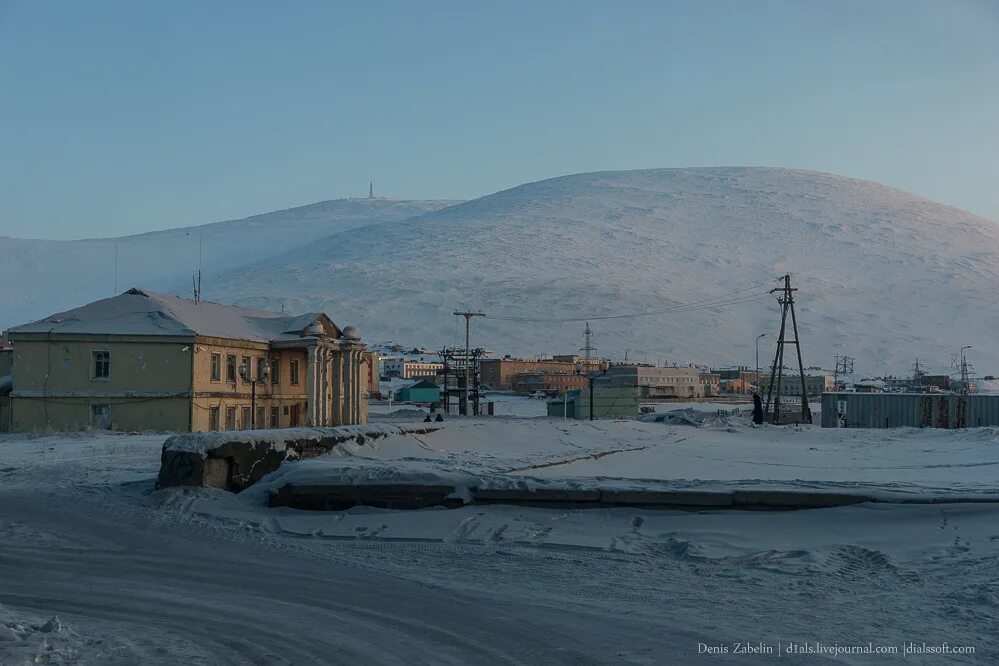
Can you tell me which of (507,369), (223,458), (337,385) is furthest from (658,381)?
(223,458)

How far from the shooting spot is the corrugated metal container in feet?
149

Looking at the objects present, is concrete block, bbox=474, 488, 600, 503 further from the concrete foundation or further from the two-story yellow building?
the two-story yellow building

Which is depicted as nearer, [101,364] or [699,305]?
[101,364]

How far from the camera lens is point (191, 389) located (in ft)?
118

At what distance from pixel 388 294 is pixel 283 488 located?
182395mm

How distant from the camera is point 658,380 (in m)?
107

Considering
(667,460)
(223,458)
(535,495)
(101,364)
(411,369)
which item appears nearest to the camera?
(535,495)

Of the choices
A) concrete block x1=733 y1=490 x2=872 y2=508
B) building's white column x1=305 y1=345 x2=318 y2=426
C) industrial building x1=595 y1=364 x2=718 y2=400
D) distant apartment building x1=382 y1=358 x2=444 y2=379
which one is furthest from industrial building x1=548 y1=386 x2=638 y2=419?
distant apartment building x1=382 y1=358 x2=444 y2=379

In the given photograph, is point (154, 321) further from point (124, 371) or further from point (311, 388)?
point (311, 388)

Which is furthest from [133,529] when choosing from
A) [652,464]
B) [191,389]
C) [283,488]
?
[191,389]

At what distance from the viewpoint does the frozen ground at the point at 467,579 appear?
7.10 meters

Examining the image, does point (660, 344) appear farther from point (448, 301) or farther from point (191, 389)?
point (191, 389)

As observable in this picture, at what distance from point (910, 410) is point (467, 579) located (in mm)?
42986

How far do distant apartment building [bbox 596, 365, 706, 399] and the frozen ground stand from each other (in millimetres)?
82817
